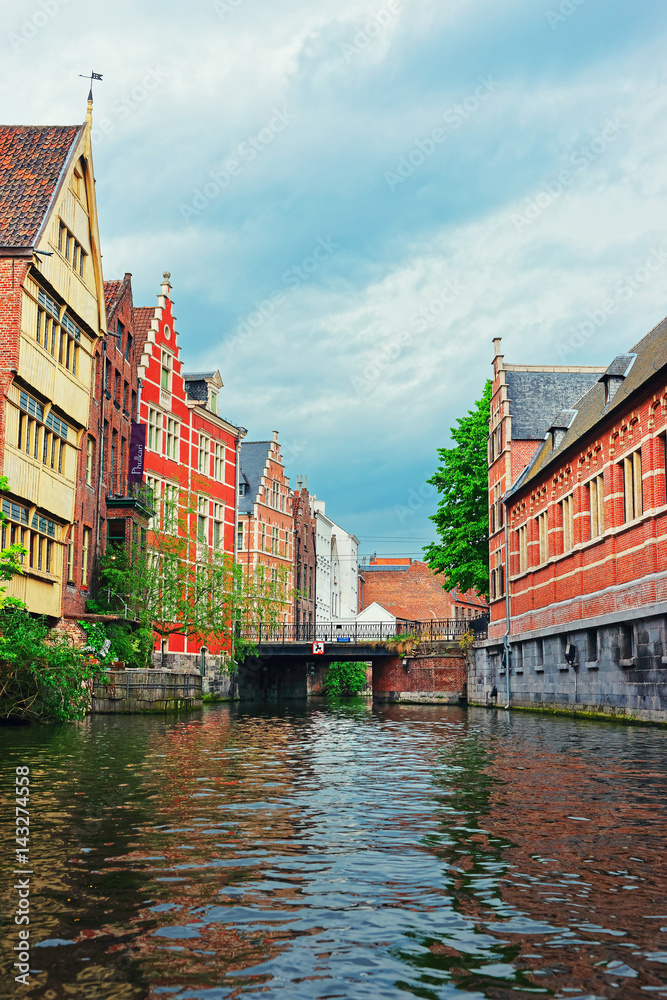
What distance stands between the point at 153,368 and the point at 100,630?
18.2 metres

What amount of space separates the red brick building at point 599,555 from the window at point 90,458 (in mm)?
A: 15578

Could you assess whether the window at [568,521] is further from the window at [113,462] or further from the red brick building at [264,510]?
the red brick building at [264,510]

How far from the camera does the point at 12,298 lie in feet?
81.4

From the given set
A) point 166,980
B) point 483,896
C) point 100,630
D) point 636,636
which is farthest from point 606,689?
point 166,980

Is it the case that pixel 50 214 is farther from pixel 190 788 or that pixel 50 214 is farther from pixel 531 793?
pixel 531 793

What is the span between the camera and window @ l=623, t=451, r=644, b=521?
78.3ft

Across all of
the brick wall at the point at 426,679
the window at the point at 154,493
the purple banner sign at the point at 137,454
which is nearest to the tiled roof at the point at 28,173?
the purple banner sign at the point at 137,454

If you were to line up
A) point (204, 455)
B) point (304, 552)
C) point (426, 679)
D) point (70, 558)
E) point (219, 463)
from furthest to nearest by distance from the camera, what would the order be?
point (304, 552)
point (219, 463)
point (204, 455)
point (426, 679)
point (70, 558)

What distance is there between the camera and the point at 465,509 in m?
48.7

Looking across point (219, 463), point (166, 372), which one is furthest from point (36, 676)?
point (219, 463)

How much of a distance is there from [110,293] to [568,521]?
20.0 meters

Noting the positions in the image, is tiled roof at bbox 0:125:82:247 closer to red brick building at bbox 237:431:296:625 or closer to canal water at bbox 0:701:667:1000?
canal water at bbox 0:701:667:1000

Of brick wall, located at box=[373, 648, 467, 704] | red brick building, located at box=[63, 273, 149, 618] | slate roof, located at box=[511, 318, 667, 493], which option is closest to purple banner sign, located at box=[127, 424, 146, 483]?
red brick building, located at box=[63, 273, 149, 618]

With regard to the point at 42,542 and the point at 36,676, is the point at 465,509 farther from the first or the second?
the point at 36,676
